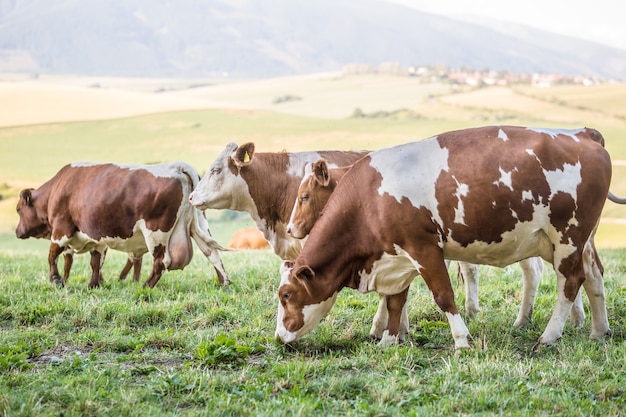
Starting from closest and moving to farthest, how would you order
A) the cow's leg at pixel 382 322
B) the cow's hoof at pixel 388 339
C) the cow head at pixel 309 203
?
1. the cow's hoof at pixel 388 339
2. the cow's leg at pixel 382 322
3. the cow head at pixel 309 203

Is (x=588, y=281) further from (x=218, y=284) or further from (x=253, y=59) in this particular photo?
(x=253, y=59)

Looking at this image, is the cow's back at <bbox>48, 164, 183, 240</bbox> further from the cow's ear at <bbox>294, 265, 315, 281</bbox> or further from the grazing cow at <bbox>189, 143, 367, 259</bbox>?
the cow's ear at <bbox>294, 265, 315, 281</bbox>

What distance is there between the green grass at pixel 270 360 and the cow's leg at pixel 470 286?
0.16 meters

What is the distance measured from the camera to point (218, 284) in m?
11.1

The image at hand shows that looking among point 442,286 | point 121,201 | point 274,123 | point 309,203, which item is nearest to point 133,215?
point 121,201

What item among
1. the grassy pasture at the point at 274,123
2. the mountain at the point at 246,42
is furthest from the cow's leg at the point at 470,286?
the mountain at the point at 246,42

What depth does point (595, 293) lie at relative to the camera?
26.0 ft

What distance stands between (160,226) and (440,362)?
5335mm

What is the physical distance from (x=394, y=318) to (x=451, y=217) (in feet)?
3.87

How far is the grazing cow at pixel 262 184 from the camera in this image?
31.3 feet

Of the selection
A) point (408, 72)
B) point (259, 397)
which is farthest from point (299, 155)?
point (408, 72)

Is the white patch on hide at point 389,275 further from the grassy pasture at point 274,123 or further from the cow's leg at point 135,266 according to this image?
the grassy pasture at point 274,123

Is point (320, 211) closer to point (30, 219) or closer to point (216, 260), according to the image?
point (216, 260)

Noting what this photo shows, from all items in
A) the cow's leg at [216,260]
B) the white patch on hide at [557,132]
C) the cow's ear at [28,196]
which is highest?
the white patch on hide at [557,132]
